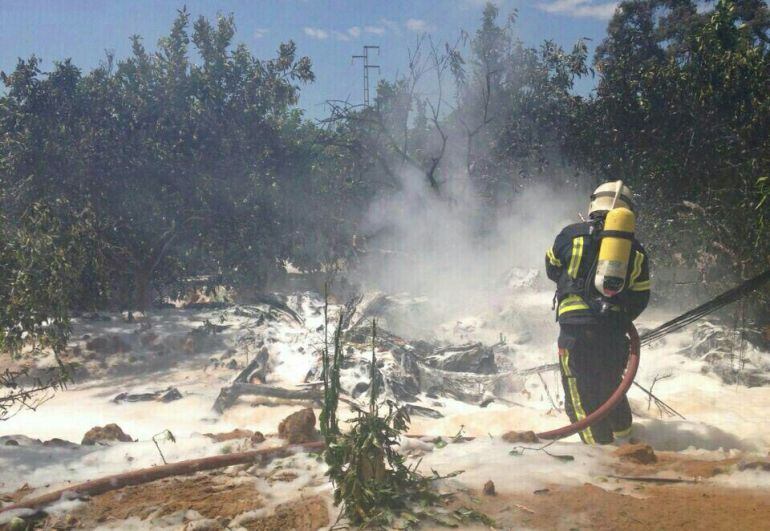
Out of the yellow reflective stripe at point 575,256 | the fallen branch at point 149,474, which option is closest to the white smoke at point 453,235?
the yellow reflective stripe at point 575,256

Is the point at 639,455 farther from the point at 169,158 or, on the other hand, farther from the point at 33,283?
the point at 169,158

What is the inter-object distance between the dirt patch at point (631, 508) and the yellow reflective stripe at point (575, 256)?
70.3 inches

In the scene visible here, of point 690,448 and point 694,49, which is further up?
point 694,49

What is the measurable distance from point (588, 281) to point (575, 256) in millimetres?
214

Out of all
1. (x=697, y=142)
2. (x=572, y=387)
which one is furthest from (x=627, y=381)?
(x=697, y=142)

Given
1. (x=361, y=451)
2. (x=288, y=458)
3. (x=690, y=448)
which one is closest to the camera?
(x=361, y=451)

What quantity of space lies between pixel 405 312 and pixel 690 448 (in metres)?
9.06

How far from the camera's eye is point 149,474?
355 centimetres

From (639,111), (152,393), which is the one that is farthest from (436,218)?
(152,393)

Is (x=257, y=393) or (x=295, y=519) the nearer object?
(x=295, y=519)

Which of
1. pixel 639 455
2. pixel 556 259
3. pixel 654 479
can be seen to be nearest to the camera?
pixel 654 479

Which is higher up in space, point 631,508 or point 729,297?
point 729,297

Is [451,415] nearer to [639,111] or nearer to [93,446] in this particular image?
[93,446]

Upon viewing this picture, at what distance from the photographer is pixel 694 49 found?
878cm
